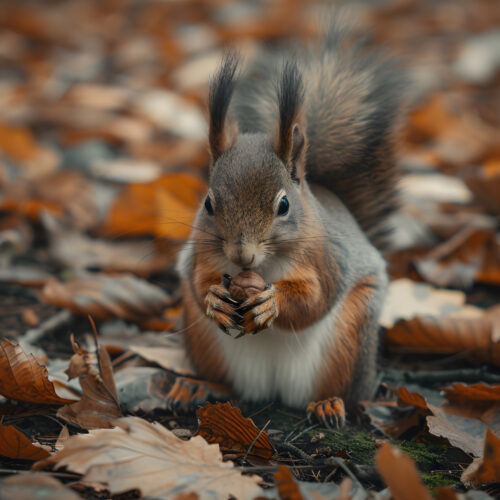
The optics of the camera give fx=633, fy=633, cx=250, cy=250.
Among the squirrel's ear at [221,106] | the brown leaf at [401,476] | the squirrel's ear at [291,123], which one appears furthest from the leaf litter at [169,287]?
the squirrel's ear at [291,123]

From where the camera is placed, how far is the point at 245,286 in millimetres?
1199

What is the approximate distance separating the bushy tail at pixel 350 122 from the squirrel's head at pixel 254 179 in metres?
0.21

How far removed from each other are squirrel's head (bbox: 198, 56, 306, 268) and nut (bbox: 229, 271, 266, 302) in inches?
1.4

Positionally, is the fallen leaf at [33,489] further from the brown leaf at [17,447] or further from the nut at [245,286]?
the nut at [245,286]

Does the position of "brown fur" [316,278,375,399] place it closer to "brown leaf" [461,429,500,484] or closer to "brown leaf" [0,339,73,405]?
"brown leaf" [461,429,500,484]

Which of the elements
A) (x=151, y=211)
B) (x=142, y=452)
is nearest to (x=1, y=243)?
(x=151, y=211)

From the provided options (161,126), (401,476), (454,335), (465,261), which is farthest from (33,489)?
(161,126)

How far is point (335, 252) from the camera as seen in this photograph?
4.50 feet

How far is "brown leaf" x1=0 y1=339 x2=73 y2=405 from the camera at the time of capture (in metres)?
1.12

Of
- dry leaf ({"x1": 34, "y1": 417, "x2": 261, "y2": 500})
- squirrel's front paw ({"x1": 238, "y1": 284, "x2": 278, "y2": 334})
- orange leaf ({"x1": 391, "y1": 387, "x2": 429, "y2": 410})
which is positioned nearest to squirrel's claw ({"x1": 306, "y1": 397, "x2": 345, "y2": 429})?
orange leaf ({"x1": 391, "y1": 387, "x2": 429, "y2": 410})

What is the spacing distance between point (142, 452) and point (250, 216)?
0.46 m

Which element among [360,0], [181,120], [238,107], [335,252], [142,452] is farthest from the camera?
[360,0]

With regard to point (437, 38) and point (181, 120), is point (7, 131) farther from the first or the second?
point (437, 38)

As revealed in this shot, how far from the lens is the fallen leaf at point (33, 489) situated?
79 centimetres
